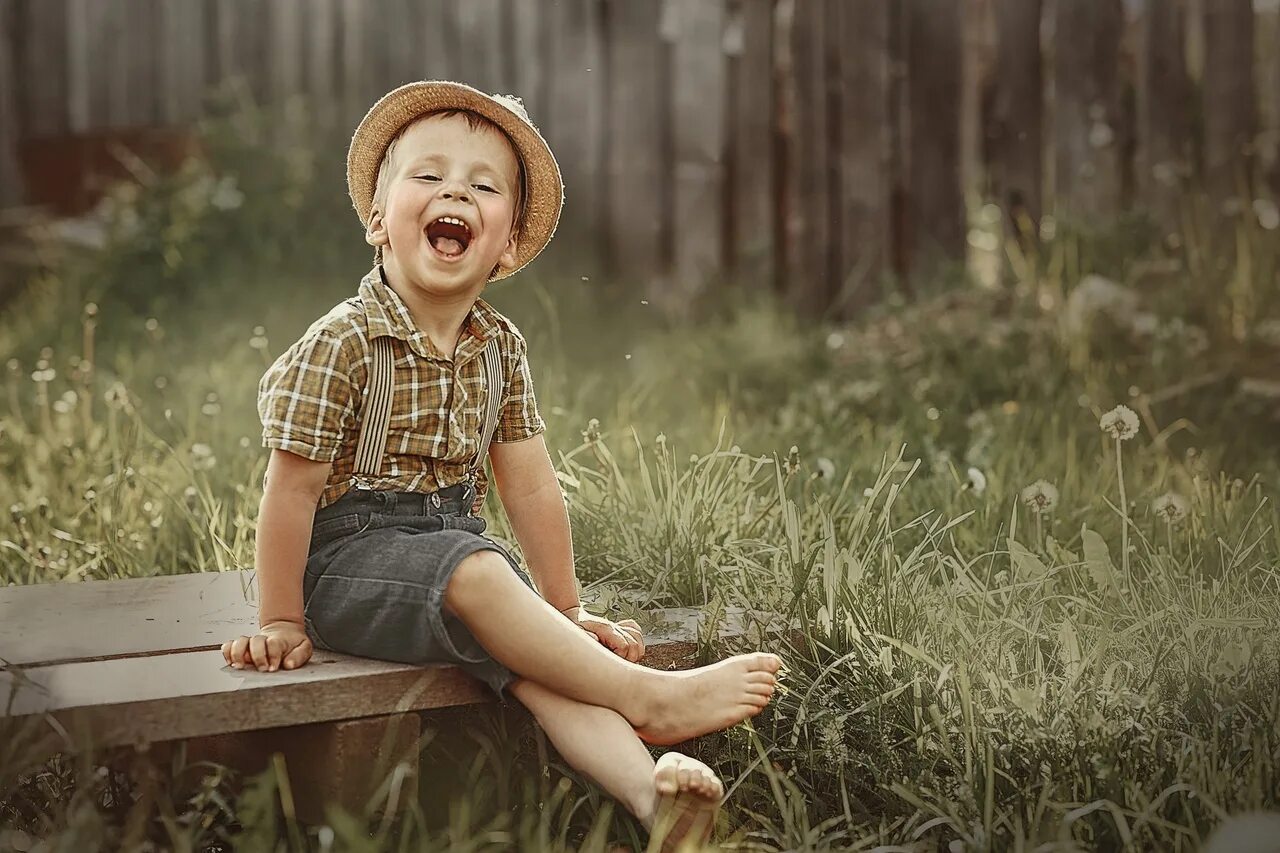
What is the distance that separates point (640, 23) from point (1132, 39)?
6.81 feet

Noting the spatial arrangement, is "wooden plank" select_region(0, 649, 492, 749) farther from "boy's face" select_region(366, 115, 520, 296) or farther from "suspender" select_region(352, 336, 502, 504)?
"boy's face" select_region(366, 115, 520, 296)

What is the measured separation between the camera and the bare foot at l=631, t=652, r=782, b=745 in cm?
234

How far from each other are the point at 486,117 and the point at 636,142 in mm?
3478

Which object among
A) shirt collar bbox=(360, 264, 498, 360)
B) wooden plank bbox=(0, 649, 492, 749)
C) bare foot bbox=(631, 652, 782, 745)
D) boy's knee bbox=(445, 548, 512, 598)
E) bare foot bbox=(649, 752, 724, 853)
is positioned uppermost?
shirt collar bbox=(360, 264, 498, 360)

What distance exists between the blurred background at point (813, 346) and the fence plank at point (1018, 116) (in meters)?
0.01

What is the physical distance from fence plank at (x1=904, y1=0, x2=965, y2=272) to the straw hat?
346 cm

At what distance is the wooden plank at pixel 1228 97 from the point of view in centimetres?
A: 545

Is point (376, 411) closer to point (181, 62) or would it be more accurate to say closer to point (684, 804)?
point (684, 804)

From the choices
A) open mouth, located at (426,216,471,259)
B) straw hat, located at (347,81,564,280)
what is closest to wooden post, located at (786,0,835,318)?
straw hat, located at (347,81,564,280)

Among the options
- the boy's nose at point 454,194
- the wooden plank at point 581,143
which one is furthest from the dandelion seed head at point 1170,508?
the wooden plank at point 581,143

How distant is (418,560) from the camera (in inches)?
93.7

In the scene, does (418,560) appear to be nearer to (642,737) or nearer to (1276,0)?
(642,737)

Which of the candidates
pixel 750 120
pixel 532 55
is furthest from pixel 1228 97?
pixel 532 55

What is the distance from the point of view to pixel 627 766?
2248 millimetres
